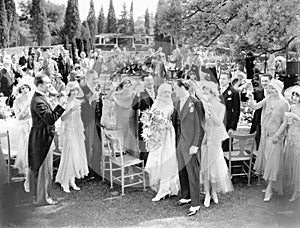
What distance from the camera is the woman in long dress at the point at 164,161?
2.56 meters

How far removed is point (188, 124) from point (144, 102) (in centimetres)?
35

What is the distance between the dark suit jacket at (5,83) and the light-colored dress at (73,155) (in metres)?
0.40

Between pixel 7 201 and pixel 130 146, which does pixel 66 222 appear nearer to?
pixel 7 201

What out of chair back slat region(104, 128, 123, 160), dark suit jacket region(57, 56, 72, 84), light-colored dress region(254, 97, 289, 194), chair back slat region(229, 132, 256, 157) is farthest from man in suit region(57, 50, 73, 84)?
light-colored dress region(254, 97, 289, 194)

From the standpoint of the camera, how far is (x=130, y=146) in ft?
8.83

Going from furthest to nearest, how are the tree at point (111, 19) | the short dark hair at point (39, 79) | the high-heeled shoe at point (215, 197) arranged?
1. the high-heeled shoe at point (215, 197)
2. the tree at point (111, 19)
3. the short dark hair at point (39, 79)

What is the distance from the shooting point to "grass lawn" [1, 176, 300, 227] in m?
2.52

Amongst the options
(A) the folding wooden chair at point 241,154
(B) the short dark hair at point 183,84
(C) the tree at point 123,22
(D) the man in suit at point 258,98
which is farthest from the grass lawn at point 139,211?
(C) the tree at point 123,22

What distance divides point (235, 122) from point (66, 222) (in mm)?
1189

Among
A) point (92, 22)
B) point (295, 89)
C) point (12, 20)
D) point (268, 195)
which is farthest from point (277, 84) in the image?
point (12, 20)

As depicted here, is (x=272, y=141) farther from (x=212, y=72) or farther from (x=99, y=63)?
(x=99, y=63)

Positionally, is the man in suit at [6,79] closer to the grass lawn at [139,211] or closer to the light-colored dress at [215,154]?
the grass lawn at [139,211]

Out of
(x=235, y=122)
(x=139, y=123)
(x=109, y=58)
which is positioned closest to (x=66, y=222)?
(x=139, y=123)

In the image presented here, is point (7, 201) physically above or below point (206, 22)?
below
